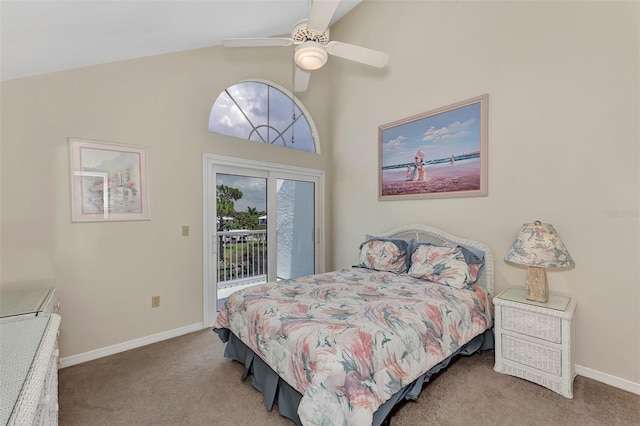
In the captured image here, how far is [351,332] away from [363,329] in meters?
0.09

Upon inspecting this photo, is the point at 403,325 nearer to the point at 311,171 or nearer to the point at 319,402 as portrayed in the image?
the point at 319,402

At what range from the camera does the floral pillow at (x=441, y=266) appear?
2.45 metres

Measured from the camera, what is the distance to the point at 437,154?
308 cm

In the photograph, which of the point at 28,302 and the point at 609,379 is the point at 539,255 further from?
the point at 28,302

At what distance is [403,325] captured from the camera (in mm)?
1728

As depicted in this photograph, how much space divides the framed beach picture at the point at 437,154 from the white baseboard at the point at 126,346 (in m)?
2.77

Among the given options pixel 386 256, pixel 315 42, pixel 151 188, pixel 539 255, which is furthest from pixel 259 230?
pixel 539 255

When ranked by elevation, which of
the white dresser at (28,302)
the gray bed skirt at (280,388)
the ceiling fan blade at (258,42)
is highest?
the ceiling fan blade at (258,42)

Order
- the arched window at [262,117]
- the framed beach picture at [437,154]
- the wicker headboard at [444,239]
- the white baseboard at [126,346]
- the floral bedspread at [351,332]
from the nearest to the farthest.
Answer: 1. the floral bedspread at [351,332]
2. the white baseboard at [126,346]
3. the wicker headboard at [444,239]
4. the framed beach picture at [437,154]
5. the arched window at [262,117]

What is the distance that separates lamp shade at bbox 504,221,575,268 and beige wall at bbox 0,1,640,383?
278mm

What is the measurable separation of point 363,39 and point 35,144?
3801mm

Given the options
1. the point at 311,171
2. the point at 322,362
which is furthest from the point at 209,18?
the point at 322,362

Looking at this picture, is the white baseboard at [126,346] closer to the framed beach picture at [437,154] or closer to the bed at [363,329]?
the bed at [363,329]

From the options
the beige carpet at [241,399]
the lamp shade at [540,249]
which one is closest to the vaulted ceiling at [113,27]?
the beige carpet at [241,399]
